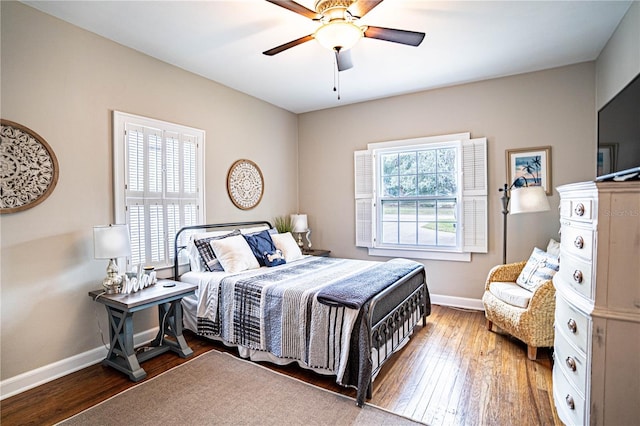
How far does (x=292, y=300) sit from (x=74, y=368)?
6.21 ft

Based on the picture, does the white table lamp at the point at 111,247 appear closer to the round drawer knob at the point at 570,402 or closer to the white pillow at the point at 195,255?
the white pillow at the point at 195,255

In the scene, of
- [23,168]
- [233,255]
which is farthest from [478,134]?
[23,168]

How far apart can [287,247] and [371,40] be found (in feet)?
7.91

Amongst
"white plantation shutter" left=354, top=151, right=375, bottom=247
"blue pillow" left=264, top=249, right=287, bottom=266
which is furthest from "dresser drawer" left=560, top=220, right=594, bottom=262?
"white plantation shutter" left=354, top=151, right=375, bottom=247

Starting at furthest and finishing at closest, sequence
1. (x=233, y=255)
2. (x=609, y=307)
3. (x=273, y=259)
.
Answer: (x=273, y=259) → (x=233, y=255) → (x=609, y=307)

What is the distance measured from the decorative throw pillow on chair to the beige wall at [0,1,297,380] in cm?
368

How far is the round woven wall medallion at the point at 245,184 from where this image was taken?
411cm

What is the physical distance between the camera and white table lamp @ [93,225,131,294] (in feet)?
8.23

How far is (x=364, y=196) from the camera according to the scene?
4.70 m

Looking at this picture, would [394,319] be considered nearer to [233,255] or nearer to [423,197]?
[233,255]

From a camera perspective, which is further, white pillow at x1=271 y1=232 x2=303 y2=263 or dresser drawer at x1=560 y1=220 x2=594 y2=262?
white pillow at x1=271 y1=232 x2=303 y2=263

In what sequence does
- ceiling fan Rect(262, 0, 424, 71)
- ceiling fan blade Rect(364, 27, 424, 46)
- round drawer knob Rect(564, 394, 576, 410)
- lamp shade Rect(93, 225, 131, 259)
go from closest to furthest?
round drawer knob Rect(564, 394, 576, 410), ceiling fan Rect(262, 0, 424, 71), ceiling fan blade Rect(364, 27, 424, 46), lamp shade Rect(93, 225, 131, 259)

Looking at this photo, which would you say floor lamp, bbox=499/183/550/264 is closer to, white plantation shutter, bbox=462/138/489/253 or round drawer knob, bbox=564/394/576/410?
white plantation shutter, bbox=462/138/489/253

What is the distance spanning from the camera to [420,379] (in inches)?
96.0
